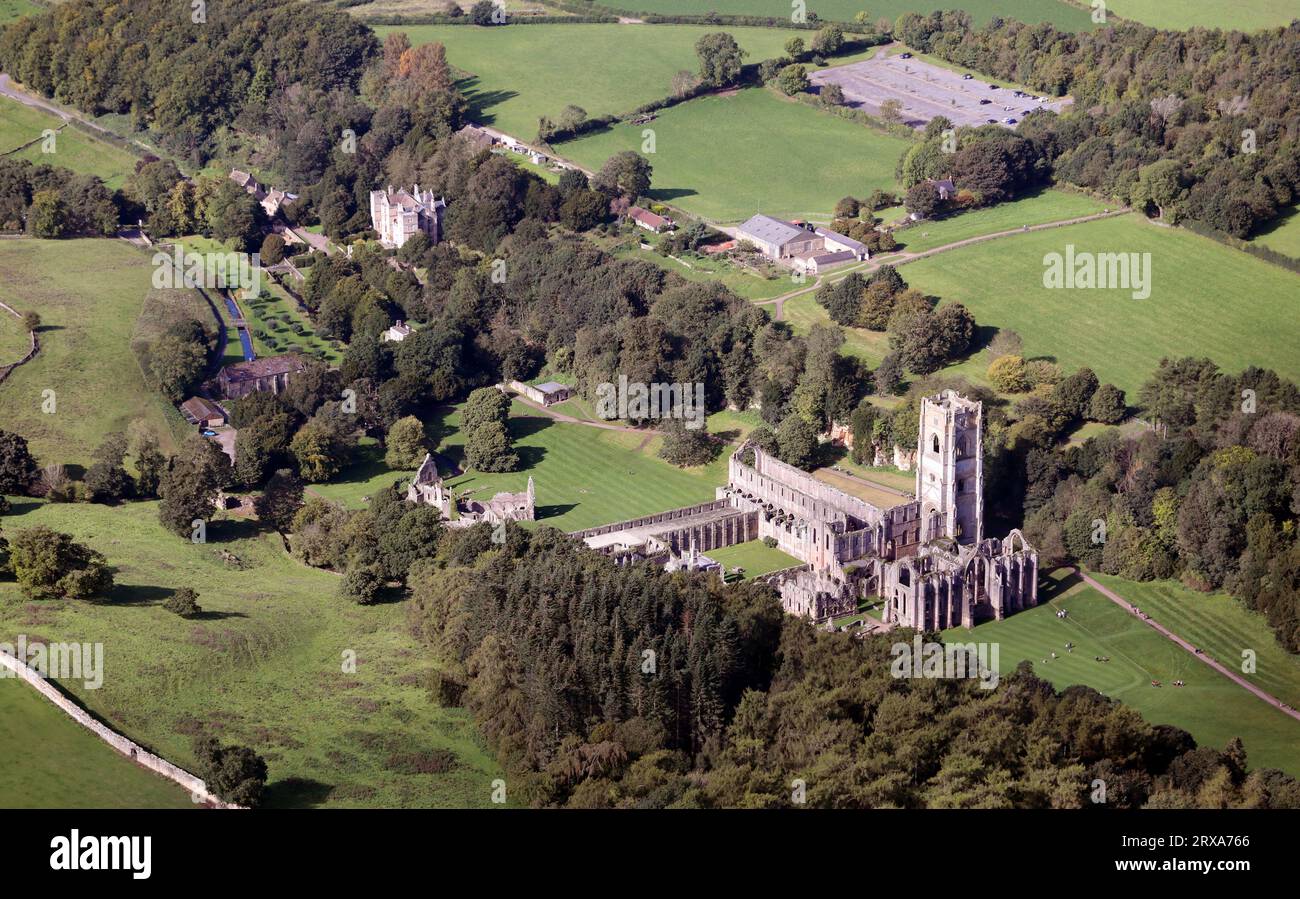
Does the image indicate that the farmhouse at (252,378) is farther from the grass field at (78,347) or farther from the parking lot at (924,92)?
the parking lot at (924,92)

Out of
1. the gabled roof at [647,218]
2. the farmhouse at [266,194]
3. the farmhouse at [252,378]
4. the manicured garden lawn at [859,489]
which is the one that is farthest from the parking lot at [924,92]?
the farmhouse at [252,378]

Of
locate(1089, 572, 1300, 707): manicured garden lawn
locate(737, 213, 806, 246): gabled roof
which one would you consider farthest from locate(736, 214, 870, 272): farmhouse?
locate(1089, 572, 1300, 707): manicured garden lawn

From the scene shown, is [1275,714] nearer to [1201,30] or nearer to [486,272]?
[486,272]

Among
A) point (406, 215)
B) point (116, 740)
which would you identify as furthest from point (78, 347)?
point (116, 740)

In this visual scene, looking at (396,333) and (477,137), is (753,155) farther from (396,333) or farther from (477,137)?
(396,333)

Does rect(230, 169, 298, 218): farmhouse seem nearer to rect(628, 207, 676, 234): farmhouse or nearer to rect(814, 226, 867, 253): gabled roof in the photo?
rect(628, 207, 676, 234): farmhouse

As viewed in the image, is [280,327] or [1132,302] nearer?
[1132,302]
